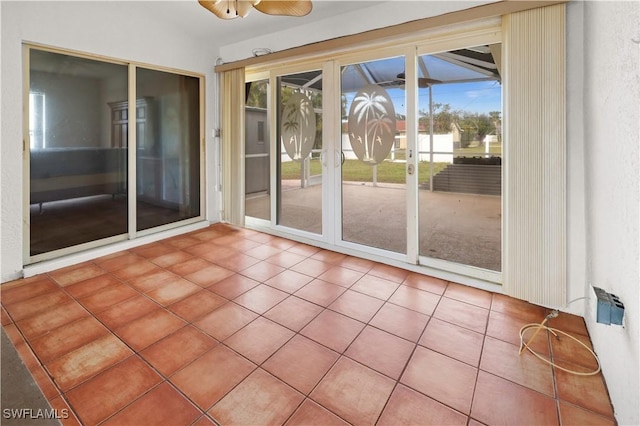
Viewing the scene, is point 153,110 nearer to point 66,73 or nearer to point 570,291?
point 66,73

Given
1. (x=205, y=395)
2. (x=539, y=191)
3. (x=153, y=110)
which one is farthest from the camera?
(x=153, y=110)

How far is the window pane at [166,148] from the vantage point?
12.9 feet

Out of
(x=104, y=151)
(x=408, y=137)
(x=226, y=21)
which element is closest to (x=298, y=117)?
(x=226, y=21)

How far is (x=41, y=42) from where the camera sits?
2.94 metres

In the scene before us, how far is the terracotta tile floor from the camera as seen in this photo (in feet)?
4.93

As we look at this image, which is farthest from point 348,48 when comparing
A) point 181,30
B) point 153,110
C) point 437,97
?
point 153,110

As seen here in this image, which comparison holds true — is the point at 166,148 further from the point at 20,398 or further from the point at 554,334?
the point at 554,334

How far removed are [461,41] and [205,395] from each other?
3165 mm

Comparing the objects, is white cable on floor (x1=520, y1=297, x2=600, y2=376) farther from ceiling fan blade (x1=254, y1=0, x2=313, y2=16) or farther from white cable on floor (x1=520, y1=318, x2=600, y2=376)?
ceiling fan blade (x1=254, y1=0, x2=313, y2=16)

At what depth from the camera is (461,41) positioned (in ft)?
8.97

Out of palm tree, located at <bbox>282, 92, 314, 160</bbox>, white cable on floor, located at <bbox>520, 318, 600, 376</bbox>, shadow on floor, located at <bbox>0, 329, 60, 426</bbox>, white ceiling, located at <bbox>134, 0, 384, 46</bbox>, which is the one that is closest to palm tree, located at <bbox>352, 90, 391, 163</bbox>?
palm tree, located at <bbox>282, 92, 314, 160</bbox>

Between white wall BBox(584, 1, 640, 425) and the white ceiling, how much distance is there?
2.04 m

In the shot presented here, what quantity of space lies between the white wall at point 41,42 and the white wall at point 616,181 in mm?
4120

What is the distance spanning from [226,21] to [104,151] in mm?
2021
